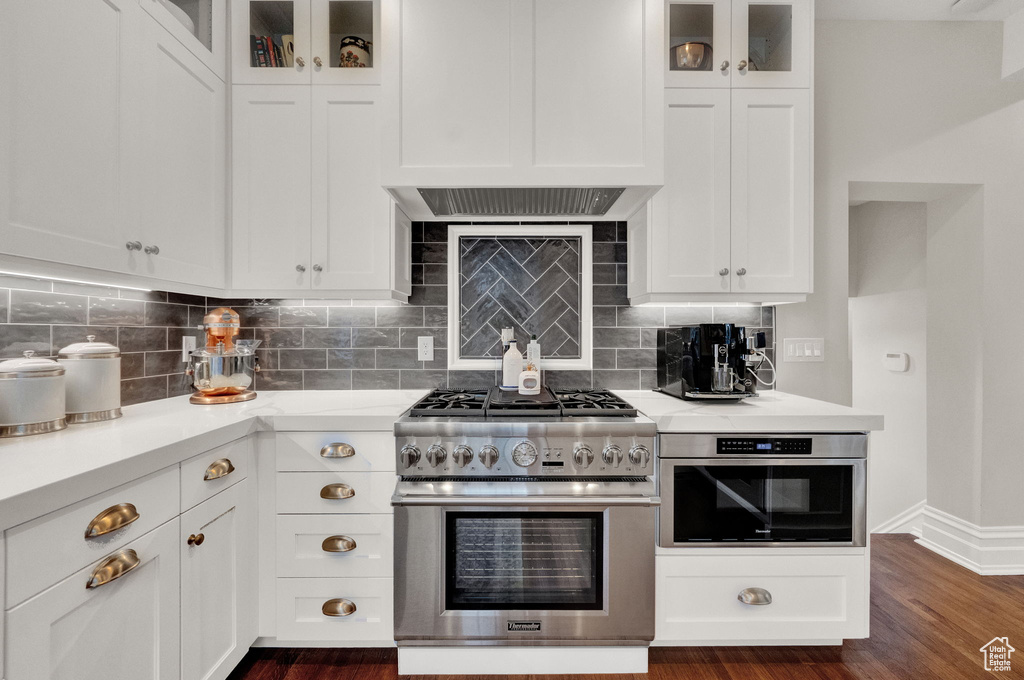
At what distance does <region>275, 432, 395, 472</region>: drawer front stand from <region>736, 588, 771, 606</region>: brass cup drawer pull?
1370mm

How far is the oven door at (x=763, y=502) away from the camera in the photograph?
1.68m

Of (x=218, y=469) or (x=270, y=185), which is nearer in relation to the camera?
(x=218, y=469)

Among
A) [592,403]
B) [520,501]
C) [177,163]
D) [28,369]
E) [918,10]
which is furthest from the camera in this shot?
[918,10]

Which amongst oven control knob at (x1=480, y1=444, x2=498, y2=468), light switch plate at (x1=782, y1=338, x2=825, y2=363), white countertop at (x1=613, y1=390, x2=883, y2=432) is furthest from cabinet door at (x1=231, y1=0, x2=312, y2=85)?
light switch plate at (x1=782, y1=338, x2=825, y2=363)

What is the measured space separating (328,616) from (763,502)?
1.65 meters

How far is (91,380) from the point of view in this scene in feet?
4.78

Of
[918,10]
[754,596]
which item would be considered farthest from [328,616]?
[918,10]

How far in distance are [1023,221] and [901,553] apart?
6.28ft

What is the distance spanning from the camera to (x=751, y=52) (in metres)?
1.99

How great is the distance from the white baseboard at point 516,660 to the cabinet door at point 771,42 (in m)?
2.35

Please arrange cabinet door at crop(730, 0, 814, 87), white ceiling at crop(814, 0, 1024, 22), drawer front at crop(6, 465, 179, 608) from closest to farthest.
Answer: drawer front at crop(6, 465, 179, 608), cabinet door at crop(730, 0, 814, 87), white ceiling at crop(814, 0, 1024, 22)

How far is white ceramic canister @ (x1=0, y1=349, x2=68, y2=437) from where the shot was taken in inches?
48.1

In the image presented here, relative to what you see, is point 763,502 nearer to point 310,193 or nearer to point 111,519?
point 111,519

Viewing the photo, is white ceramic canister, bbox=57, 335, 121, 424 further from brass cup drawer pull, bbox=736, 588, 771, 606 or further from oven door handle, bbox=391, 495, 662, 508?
brass cup drawer pull, bbox=736, 588, 771, 606
